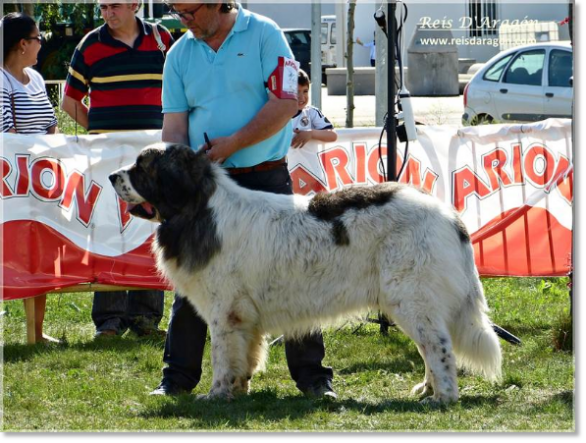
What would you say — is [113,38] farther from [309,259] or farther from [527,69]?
[527,69]

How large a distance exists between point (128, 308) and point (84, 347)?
0.73m

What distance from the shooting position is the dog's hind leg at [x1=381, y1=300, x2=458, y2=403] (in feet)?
16.7

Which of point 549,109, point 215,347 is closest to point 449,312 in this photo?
point 215,347

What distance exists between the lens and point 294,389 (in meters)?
5.78

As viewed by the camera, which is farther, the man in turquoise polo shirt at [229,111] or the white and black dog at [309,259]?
the man in turquoise polo shirt at [229,111]

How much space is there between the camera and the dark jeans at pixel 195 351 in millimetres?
5637

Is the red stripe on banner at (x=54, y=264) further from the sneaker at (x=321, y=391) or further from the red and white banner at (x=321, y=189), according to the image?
the sneaker at (x=321, y=391)

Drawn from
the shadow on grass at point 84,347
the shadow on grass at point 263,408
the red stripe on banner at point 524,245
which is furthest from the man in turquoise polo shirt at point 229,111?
the red stripe on banner at point 524,245

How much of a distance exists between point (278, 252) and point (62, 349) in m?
2.55

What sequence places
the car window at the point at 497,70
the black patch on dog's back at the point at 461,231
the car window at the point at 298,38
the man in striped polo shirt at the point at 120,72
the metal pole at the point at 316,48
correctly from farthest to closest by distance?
the car window at the point at 298,38 → the car window at the point at 497,70 → the metal pole at the point at 316,48 → the man in striped polo shirt at the point at 120,72 → the black patch on dog's back at the point at 461,231

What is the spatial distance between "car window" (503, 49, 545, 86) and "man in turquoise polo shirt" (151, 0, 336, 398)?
461 inches

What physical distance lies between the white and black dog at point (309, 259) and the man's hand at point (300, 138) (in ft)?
7.32

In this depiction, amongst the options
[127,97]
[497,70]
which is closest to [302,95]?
[127,97]

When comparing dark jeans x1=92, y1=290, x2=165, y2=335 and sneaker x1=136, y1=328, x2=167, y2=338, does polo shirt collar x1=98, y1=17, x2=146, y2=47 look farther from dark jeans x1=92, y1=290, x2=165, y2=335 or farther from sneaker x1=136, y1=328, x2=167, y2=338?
sneaker x1=136, y1=328, x2=167, y2=338
